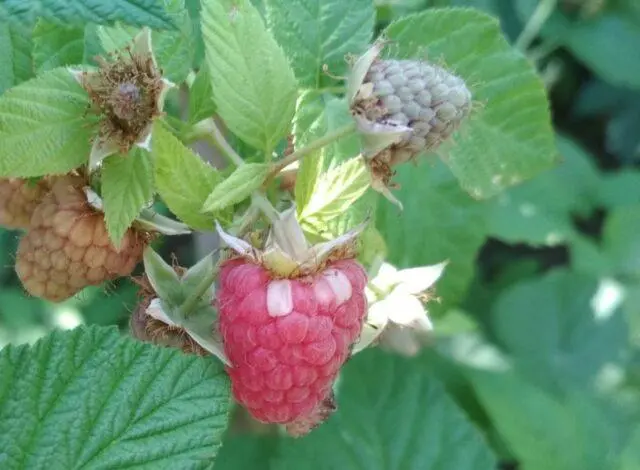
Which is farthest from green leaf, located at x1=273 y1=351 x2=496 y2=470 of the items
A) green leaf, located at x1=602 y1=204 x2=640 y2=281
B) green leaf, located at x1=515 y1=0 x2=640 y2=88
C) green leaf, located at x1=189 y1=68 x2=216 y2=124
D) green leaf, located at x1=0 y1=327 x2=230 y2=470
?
green leaf, located at x1=515 y1=0 x2=640 y2=88

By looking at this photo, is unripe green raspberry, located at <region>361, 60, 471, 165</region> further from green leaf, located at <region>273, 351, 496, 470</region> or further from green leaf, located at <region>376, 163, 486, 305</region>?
green leaf, located at <region>273, 351, 496, 470</region>

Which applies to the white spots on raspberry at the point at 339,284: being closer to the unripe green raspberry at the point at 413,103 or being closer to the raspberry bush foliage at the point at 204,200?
the raspberry bush foliage at the point at 204,200

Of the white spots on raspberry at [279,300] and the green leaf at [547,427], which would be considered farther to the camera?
the green leaf at [547,427]

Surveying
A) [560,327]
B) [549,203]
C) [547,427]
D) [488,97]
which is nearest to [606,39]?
[549,203]

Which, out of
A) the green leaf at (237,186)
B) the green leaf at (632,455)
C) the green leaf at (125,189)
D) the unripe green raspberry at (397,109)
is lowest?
the green leaf at (632,455)

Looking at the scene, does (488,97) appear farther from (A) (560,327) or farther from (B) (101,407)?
(A) (560,327)

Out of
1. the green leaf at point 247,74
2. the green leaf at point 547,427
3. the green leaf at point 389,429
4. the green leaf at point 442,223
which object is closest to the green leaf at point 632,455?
the green leaf at point 547,427
